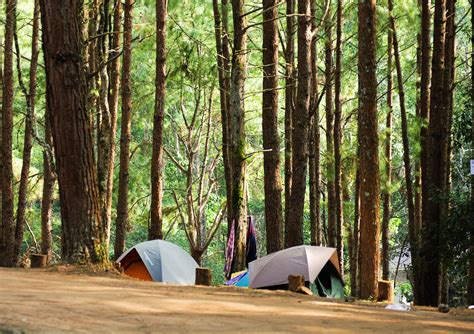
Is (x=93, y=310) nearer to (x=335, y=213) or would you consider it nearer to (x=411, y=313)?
(x=411, y=313)

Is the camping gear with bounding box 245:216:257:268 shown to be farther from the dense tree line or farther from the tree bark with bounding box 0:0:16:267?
the tree bark with bounding box 0:0:16:267

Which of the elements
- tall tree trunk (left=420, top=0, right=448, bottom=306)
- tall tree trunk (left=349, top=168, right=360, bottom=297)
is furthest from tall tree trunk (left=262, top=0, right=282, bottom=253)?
tall tree trunk (left=349, top=168, right=360, bottom=297)

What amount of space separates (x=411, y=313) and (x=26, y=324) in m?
4.24

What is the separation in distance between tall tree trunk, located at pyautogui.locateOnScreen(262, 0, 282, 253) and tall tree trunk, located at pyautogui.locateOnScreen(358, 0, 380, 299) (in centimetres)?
251

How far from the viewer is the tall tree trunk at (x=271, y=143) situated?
1905 centimetres

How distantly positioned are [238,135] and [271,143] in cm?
171

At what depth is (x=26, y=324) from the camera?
6672 mm

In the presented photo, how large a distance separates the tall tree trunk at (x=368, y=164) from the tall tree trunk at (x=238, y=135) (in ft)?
8.01

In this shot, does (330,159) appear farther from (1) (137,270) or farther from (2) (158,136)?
(1) (137,270)

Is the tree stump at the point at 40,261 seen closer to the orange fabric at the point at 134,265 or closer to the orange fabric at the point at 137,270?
the orange fabric at the point at 134,265

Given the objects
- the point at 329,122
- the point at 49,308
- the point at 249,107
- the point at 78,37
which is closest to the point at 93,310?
the point at 49,308

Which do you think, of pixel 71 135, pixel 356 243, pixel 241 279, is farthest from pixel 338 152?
pixel 71 135

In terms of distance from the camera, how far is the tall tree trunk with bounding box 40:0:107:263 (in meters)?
13.1

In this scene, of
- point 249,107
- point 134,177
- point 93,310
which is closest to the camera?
point 93,310
